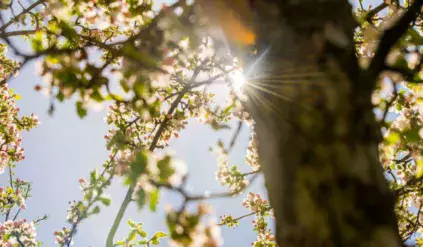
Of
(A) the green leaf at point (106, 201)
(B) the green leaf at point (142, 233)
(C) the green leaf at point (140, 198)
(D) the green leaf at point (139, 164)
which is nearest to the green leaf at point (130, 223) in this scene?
(B) the green leaf at point (142, 233)

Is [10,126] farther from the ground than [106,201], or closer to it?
farther from the ground

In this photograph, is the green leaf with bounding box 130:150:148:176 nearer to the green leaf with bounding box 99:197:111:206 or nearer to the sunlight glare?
the sunlight glare

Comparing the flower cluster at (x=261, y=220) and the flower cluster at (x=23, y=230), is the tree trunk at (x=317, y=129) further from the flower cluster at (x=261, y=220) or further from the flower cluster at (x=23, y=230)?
A: the flower cluster at (x=23, y=230)

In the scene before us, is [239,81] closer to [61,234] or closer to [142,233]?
[142,233]

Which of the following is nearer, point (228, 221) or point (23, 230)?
point (228, 221)

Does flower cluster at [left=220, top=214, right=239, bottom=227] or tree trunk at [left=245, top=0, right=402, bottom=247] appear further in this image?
flower cluster at [left=220, top=214, right=239, bottom=227]

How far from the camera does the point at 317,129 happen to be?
0.93 m

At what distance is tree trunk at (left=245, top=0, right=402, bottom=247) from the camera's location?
0.83 metres

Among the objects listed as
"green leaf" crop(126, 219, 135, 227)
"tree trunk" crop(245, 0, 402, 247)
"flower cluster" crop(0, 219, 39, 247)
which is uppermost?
"flower cluster" crop(0, 219, 39, 247)

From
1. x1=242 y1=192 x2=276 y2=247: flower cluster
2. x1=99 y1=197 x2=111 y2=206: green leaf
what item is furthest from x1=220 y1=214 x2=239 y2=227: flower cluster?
x1=99 y1=197 x2=111 y2=206: green leaf

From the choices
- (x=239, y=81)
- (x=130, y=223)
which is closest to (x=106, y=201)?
(x=130, y=223)

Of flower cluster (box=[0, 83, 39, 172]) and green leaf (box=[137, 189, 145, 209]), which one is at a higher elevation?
flower cluster (box=[0, 83, 39, 172])

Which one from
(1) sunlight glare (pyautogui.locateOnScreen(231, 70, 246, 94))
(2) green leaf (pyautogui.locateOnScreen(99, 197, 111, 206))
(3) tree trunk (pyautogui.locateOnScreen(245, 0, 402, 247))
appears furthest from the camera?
(2) green leaf (pyautogui.locateOnScreen(99, 197, 111, 206))

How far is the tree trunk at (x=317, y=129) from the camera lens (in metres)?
0.83
